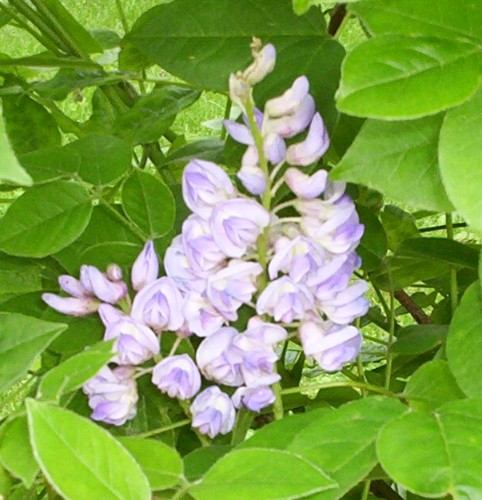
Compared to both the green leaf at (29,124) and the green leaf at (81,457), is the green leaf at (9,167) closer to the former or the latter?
the green leaf at (81,457)

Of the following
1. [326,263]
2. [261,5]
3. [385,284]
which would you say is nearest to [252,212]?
[326,263]

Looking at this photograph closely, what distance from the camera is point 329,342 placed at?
0.49m

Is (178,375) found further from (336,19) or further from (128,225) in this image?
(336,19)

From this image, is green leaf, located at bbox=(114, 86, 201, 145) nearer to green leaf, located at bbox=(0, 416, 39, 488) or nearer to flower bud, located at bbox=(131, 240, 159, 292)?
flower bud, located at bbox=(131, 240, 159, 292)

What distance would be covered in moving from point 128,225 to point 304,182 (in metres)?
0.16

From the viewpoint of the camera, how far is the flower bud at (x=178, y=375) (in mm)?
494

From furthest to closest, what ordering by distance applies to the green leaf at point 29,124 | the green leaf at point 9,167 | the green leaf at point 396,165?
the green leaf at point 29,124, the green leaf at point 396,165, the green leaf at point 9,167

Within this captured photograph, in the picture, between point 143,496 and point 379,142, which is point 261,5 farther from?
point 143,496

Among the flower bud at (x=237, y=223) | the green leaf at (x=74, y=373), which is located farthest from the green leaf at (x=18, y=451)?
the flower bud at (x=237, y=223)

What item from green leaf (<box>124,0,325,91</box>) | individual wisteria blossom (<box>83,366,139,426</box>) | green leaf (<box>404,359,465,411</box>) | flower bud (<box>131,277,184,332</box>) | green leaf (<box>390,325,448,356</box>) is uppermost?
green leaf (<box>124,0,325,91</box>)

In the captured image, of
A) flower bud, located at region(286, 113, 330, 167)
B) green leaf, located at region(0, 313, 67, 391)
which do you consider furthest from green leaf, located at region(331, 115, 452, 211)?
green leaf, located at region(0, 313, 67, 391)

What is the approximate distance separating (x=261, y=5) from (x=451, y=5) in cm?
18

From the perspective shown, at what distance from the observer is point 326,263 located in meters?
0.47

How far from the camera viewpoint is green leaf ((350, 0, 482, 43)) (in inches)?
16.0
